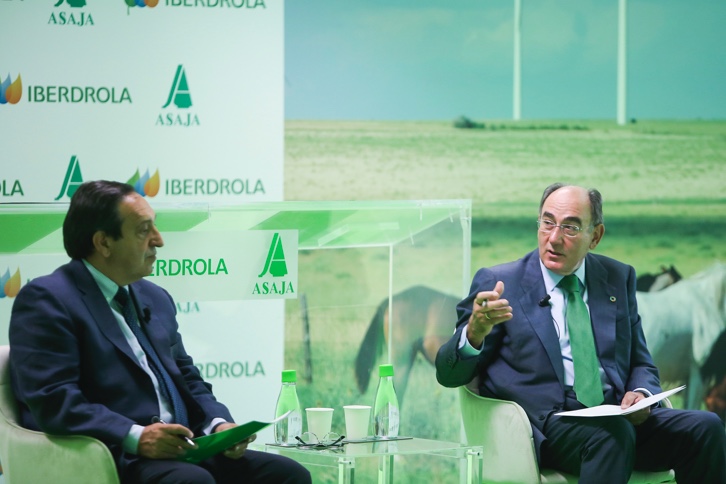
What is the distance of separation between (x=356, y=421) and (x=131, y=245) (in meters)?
1.09

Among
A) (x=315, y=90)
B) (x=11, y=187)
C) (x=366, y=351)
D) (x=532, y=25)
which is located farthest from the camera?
(x=532, y=25)

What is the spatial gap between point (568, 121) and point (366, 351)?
3.74 metres

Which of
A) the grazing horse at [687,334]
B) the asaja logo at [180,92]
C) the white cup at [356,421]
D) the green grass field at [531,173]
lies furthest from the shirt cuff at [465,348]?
the grazing horse at [687,334]

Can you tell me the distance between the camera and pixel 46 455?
9.57ft

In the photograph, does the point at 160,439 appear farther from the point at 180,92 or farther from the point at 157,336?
the point at 180,92

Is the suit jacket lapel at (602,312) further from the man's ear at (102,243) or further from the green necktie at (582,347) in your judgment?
the man's ear at (102,243)

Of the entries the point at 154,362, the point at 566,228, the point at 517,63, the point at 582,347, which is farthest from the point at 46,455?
the point at 517,63

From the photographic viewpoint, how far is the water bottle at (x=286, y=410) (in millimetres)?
3701

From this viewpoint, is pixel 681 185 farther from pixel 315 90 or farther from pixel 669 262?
pixel 315 90

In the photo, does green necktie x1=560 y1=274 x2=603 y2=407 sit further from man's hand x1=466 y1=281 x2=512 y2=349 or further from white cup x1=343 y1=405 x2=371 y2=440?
white cup x1=343 y1=405 x2=371 y2=440

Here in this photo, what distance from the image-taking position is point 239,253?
167 inches

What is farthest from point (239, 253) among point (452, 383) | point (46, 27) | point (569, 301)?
point (46, 27)

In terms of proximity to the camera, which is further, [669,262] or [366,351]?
[669,262]

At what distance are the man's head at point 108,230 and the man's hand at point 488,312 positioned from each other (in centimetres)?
110
